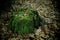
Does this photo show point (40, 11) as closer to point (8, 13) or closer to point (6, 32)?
point (8, 13)

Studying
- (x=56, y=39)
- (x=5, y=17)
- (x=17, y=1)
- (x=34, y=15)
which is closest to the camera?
(x=56, y=39)

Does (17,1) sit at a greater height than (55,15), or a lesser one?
greater

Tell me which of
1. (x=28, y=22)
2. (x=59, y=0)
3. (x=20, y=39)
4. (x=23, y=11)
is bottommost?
(x=20, y=39)

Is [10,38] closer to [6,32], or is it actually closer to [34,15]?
[6,32]

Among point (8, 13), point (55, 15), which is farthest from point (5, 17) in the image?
point (55, 15)

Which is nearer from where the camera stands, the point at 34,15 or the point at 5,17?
the point at 34,15

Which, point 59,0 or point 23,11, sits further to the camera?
point 59,0

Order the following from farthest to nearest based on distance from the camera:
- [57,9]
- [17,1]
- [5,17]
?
[17,1]
[57,9]
[5,17]

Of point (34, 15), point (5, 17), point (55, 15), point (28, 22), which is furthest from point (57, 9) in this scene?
point (5, 17)

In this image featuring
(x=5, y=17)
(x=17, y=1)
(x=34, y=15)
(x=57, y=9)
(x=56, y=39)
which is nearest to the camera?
(x=56, y=39)
